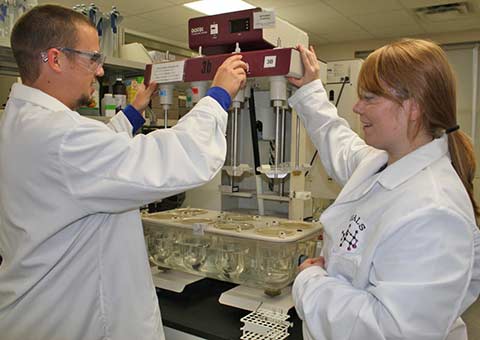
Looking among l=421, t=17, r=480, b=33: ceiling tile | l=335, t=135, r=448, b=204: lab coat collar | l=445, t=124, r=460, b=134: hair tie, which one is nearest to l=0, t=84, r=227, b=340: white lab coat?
l=335, t=135, r=448, b=204: lab coat collar

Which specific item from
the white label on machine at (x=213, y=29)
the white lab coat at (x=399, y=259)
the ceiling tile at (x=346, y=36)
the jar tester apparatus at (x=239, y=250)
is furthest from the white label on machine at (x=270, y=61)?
the ceiling tile at (x=346, y=36)

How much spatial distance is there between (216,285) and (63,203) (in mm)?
810

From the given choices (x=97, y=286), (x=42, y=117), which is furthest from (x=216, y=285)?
(x=42, y=117)

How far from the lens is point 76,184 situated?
997 millimetres

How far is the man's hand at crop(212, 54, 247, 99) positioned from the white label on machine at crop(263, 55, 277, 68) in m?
0.07

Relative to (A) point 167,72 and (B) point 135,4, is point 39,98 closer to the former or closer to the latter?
(A) point 167,72

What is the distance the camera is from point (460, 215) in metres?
0.85

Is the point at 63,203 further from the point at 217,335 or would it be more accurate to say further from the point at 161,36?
the point at 161,36

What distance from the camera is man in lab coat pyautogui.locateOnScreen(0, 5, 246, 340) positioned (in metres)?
1.00

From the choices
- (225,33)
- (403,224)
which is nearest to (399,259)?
(403,224)

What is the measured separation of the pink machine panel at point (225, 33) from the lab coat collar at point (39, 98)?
51cm

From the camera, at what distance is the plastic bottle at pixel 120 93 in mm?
1942

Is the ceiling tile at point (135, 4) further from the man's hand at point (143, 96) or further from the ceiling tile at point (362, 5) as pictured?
the man's hand at point (143, 96)

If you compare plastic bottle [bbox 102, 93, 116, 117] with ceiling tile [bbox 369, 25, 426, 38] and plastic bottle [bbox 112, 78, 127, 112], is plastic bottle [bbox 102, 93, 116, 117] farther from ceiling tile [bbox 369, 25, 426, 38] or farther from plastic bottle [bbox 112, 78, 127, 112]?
ceiling tile [bbox 369, 25, 426, 38]
